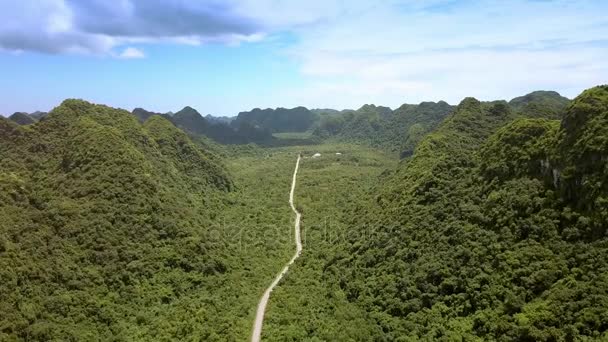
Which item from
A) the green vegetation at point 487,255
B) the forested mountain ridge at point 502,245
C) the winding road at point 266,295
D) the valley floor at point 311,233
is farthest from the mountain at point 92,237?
the forested mountain ridge at point 502,245

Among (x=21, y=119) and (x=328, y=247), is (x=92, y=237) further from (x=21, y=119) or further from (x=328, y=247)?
(x=21, y=119)

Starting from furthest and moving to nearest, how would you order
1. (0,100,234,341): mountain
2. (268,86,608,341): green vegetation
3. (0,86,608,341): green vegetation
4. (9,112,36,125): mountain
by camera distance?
(9,112,36,125): mountain, (0,100,234,341): mountain, (0,86,608,341): green vegetation, (268,86,608,341): green vegetation

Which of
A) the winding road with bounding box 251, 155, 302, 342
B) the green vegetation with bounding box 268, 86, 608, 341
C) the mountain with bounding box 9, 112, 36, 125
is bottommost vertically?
the winding road with bounding box 251, 155, 302, 342

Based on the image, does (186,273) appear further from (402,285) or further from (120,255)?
(402,285)

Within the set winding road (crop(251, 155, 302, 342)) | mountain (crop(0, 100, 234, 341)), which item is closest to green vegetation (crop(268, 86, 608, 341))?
winding road (crop(251, 155, 302, 342))

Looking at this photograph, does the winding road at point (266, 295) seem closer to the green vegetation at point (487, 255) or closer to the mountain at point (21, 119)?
the green vegetation at point (487, 255)

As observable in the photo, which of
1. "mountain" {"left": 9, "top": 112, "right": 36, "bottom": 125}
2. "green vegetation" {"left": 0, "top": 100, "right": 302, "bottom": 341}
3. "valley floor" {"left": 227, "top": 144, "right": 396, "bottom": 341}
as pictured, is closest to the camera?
"green vegetation" {"left": 0, "top": 100, "right": 302, "bottom": 341}

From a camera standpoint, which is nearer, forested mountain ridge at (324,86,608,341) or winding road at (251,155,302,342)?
forested mountain ridge at (324,86,608,341)

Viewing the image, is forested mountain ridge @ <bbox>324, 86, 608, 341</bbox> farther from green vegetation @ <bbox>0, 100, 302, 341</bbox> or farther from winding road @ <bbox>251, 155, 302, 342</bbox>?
green vegetation @ <bbox>0, 100, 302, 341</bbox>
